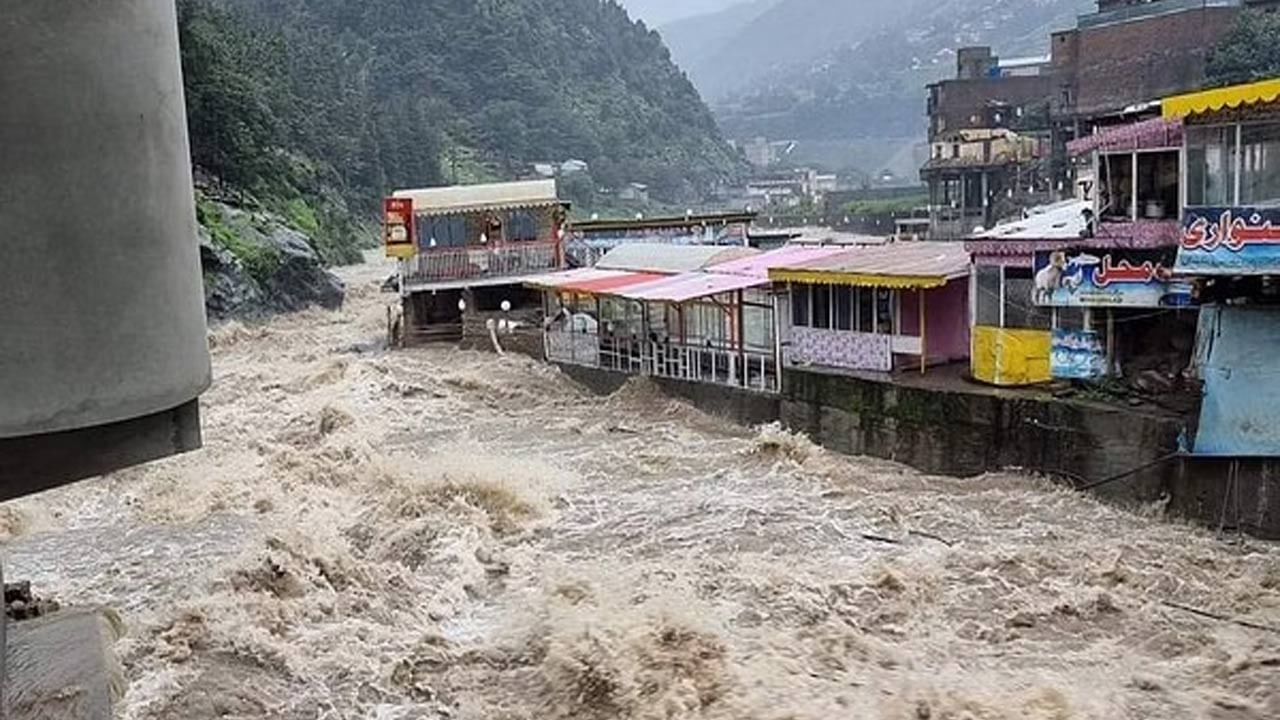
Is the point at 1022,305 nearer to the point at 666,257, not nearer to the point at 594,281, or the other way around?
the point at 594,281

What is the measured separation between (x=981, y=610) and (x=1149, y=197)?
661 cm

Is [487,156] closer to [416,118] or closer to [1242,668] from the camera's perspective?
[416,118]

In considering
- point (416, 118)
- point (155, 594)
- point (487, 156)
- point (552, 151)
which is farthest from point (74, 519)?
point (552, 151)

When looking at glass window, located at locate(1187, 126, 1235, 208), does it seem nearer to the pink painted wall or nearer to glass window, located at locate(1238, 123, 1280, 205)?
glass window, located at locate(1238, 123, 1280, 205)

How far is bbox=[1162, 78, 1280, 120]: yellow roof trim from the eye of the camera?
13.1 metres

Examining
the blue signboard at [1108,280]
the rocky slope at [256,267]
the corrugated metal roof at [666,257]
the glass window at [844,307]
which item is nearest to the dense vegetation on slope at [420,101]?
the rocky slope at [256,267]

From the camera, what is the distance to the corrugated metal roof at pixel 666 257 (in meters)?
27.5

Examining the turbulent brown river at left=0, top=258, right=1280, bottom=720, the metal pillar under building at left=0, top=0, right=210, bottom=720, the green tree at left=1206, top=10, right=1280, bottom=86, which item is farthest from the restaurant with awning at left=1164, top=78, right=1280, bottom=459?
the green tree at left=1206, top=10, right=1280, bottom=86

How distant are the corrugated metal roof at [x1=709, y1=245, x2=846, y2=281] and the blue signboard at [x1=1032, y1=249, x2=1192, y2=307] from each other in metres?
5.60

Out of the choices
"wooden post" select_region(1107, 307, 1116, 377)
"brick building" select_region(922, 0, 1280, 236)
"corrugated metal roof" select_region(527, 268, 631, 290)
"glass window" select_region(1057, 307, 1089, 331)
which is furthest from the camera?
"brick building" select_region(922, 0, 1280, 236)

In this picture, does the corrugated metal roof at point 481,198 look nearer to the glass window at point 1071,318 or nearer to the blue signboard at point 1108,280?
the blue signboard at point 1108,280

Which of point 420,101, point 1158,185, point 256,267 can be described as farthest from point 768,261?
point 420,101

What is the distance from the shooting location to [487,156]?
313ft

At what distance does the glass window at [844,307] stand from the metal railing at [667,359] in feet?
4.61
